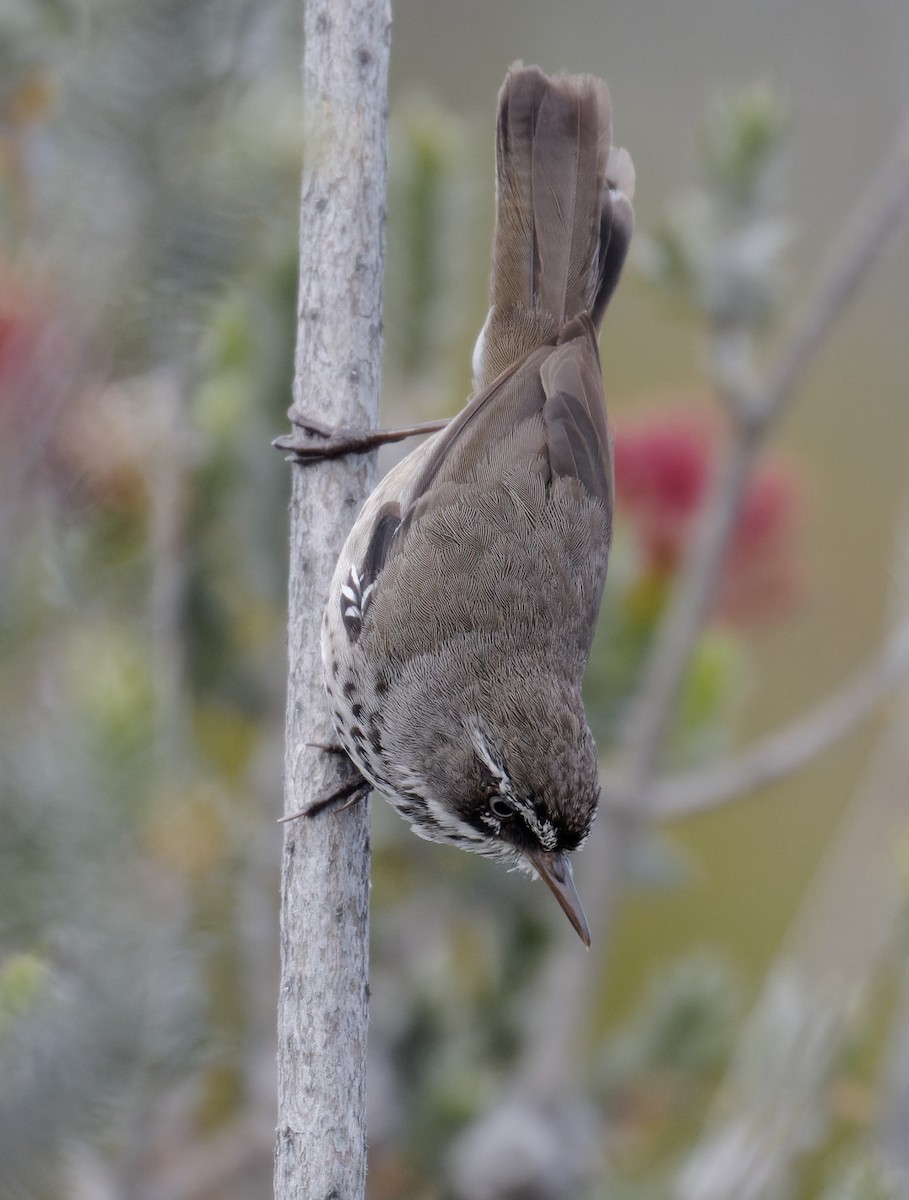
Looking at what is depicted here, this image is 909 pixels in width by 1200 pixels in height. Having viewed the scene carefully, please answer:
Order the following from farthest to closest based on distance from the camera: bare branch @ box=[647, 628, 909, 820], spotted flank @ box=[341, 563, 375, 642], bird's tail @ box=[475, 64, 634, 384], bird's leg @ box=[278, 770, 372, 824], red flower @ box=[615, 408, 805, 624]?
red flower @ box=[615, 408, 805, 624] < bare branch @ box=[647, 628, 909, 820] < bird's tail @ box=[475, 64, 634, 384] < spotted flank @ box=[341, 563, 375, 642] < bird's leg @ box=[278, 770, 372, 824]

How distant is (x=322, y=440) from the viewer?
7.92ft

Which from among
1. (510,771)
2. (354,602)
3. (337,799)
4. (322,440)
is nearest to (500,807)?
(510,771)

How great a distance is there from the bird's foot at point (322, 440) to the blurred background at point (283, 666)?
0.98 ft

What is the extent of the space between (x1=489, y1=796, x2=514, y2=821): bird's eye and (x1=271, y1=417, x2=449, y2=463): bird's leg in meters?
0.66

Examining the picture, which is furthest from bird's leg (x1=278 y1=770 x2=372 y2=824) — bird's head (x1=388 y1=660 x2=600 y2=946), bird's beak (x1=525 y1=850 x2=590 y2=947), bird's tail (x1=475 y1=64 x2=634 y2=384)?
bird's tail (x1=475 y1=64 x2=634 y2=384)

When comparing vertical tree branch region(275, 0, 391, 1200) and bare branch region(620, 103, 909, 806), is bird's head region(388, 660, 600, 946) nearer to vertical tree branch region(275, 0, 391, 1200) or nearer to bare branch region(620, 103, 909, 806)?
vertical tree branch region(275, 0, 391, 1200)

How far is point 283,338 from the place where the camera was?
10.3 feet

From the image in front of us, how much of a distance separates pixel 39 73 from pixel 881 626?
5012mm

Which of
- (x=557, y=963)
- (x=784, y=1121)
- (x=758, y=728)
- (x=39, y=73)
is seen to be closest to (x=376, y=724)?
(x=39, y=73)

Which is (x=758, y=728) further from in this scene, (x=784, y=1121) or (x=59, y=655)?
(x=59, y=655)

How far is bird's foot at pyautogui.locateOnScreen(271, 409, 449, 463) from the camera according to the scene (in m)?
2.38

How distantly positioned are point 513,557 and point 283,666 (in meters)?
1.32

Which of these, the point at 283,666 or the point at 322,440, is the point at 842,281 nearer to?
the point at 322,440

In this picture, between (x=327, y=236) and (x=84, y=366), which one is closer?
(x=84, y=366)
